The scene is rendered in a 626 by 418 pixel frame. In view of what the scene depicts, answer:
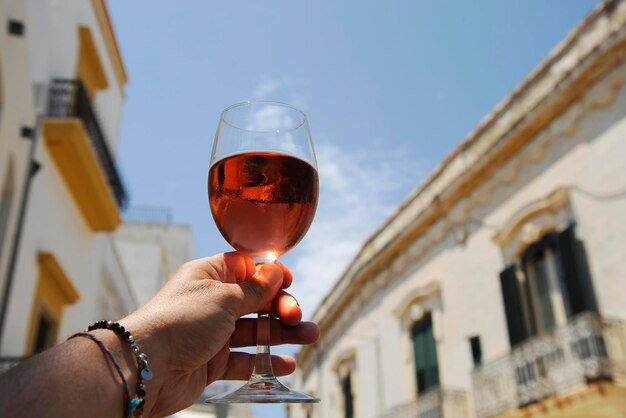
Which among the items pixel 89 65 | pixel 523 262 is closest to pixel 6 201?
pixel 89 65

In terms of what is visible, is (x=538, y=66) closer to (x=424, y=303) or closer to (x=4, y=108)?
(x=424, y=303)

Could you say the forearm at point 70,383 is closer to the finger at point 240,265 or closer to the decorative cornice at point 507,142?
the finger at point 240,265

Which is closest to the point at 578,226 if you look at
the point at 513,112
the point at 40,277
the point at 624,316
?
the point at 624,316

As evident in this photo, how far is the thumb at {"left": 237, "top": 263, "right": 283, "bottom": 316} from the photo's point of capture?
1714mm

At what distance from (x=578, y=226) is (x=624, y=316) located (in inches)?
63.4

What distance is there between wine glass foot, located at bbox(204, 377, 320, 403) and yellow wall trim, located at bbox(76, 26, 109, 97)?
9401mm

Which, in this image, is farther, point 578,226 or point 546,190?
point 546,190

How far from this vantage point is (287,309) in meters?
1.84

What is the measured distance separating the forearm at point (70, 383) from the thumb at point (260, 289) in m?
0.36

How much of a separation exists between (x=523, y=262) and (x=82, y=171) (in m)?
7.22

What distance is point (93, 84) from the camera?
1092cm

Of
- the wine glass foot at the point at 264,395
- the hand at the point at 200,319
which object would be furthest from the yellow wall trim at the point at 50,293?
the wine glass foot at the point at 264,395

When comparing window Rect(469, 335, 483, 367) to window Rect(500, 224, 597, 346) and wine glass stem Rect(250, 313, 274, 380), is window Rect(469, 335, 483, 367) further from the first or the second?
wine glass stem Rect(250, 313, 274, 380)

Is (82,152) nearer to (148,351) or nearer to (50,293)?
(50,293)
